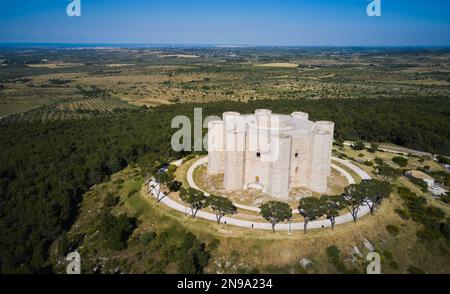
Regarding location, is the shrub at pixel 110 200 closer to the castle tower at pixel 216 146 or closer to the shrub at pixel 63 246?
the shrub at pixel 63 246

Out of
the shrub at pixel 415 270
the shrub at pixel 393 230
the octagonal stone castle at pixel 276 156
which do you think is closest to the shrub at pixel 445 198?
the shrub at pixel 393 230

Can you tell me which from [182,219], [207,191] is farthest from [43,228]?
[207,191]

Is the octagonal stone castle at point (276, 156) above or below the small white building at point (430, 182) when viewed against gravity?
above

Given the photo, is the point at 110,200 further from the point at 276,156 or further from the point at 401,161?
the point at 401,161

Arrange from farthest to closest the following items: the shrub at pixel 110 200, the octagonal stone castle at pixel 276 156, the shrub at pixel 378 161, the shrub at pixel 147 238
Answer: the shrub at pixel 378 161 → the shrub at pixel 110 200 → the octagonal stone castle at pixel 276 156 → the shrub at pixel 147 238

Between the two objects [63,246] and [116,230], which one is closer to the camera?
[63,246]

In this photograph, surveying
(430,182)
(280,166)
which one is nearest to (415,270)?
(280,166)

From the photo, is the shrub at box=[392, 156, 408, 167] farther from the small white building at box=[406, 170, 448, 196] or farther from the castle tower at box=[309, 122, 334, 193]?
the castle tower at box=[309, 122, 334, 193]
